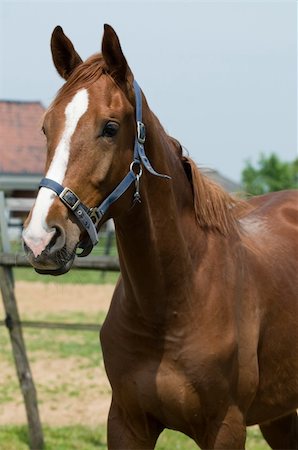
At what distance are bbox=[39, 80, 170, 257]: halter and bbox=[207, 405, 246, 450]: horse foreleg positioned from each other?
103 cm

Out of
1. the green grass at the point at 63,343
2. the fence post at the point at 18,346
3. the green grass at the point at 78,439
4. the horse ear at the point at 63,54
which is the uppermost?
the horse ear at the point at 63,54

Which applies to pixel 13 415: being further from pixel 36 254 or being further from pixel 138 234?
pixel 36 254

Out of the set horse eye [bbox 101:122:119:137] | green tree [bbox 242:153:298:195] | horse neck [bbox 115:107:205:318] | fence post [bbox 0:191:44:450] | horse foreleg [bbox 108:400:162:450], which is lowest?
green tree [bbox 242:153:298:195]

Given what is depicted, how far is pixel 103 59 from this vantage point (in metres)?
3.23

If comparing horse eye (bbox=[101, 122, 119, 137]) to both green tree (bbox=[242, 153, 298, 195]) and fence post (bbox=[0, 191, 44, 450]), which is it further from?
green tree (bbox=[242, 153, 298, 195])

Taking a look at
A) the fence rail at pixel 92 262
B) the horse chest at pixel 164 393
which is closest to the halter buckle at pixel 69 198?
the horse chest at pixel 164 393

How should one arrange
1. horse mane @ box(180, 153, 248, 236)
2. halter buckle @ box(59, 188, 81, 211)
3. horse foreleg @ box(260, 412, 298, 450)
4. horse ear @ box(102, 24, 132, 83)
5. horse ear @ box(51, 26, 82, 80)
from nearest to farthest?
1. halter buckle @ box(59, 188, 81, 211)
2. horse ear @ box(102, 24, 132, 83)
3. horse ear @ box(51, 26, 82, 80)
4. horse mane @ box(180, 153, 248, 236)
5. horse foreleg @ box(260, 412, 298, 450)

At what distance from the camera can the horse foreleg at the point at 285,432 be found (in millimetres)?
4781

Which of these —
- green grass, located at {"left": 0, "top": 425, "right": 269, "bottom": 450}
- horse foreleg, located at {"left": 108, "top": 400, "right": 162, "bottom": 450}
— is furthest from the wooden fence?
horse foreleg, located at {"left": 108, "top": 400, "right": 162, "bottom": 450}

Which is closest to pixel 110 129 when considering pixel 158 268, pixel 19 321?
pixel 158 268

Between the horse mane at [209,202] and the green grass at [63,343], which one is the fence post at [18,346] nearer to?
the green grass at [63,343]

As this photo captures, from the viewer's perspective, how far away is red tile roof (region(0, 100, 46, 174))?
37.5 meters

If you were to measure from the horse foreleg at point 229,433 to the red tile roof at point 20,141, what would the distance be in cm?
3403

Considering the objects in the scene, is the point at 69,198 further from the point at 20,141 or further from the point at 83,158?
the point at 20,141
